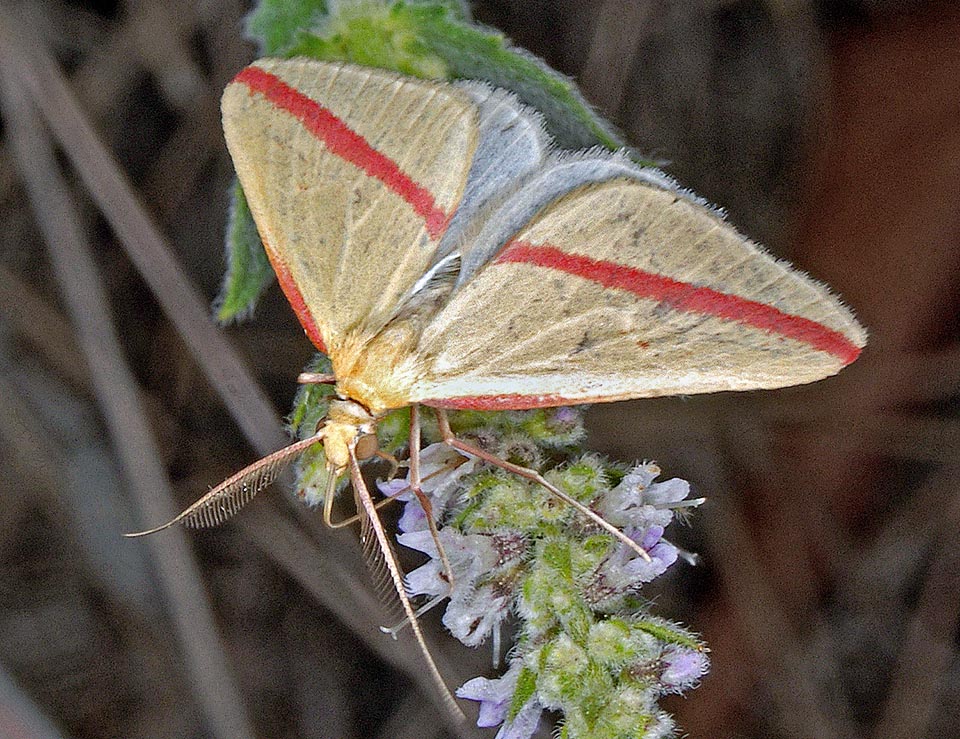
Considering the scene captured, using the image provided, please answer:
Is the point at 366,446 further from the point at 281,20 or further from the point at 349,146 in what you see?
the point at 281,20

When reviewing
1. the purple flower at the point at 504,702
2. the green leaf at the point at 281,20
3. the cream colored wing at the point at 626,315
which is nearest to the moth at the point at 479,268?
the cream colored wing at the point at 626,315

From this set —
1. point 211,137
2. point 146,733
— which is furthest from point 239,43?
point 146,733

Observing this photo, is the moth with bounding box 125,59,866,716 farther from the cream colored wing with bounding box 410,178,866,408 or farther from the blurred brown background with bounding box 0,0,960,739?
the blurred brown background with bounding box 0,0,960,739

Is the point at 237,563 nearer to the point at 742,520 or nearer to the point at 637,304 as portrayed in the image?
the point at 742,520

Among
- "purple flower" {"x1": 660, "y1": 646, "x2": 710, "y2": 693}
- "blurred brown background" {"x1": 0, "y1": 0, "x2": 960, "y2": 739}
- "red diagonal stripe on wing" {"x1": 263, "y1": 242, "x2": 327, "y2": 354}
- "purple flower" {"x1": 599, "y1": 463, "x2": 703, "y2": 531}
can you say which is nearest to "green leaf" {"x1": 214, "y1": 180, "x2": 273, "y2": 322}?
"red diagonal stripe on wing" {"x1": 263, "y1": 242, "x2": 327, "y2": 354}

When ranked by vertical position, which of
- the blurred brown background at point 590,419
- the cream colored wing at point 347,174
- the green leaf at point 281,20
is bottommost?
the blurred brown background at point 590,419

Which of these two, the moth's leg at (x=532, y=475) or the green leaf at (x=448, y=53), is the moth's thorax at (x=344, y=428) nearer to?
the moth's leg at (x=532, y=475)

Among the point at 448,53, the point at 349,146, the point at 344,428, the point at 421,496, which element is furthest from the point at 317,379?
the point at 448,53
